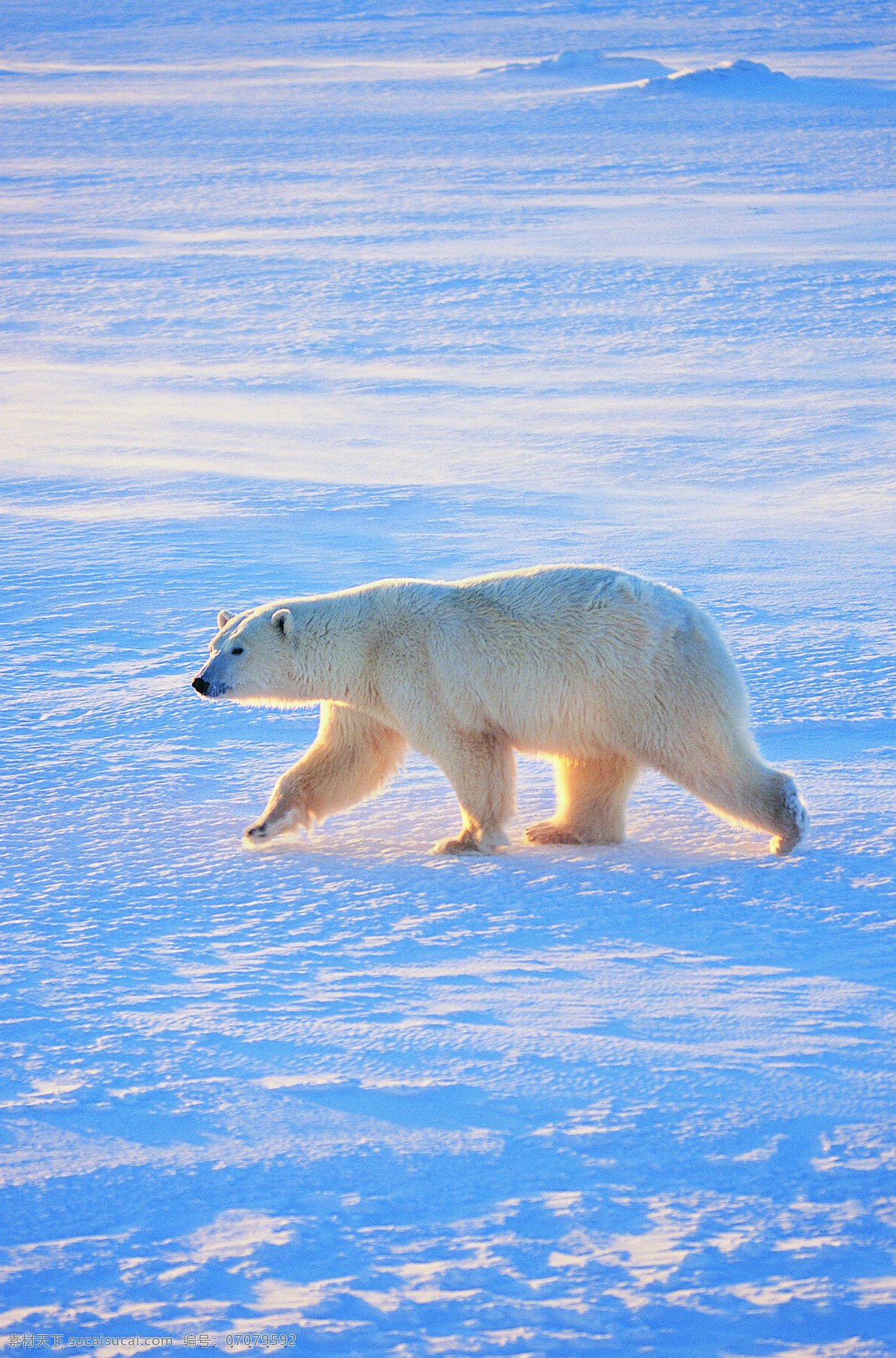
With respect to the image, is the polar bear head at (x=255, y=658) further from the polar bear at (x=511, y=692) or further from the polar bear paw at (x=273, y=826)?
the polar bear paw at (x=273, y=826)

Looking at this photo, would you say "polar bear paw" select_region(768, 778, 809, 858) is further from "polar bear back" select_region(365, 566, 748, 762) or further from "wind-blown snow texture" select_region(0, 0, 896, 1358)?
"polar bear back" select_region(365, 566, 748, 762)

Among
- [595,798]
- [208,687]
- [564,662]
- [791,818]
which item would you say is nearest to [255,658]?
[208,687]

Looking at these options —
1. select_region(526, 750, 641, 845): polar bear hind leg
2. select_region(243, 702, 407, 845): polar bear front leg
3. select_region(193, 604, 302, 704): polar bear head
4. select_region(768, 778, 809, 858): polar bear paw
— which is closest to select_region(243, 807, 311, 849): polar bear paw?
select_region(243, 702, 407, 845): polar bear front leg

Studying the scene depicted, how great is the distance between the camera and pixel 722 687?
133 inches

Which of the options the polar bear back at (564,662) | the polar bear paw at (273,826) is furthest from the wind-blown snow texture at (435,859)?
the polar bear back at (564,662)

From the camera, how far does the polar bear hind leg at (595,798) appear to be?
11.7ft

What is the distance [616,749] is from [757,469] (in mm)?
3906

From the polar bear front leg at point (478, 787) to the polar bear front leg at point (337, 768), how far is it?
271 millimetres

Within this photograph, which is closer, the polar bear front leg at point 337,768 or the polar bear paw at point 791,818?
the polar bear paw at point 791,818

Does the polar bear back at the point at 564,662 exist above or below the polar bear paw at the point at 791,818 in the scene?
above

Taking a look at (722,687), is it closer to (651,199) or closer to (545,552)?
(545,552)

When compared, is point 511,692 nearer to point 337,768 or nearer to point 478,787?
point 478,787

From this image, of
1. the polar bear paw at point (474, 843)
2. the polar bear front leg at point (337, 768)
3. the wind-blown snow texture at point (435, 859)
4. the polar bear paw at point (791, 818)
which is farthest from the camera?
Result: the polar bear front leg at point (337, 768)

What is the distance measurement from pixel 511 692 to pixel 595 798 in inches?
14.0
